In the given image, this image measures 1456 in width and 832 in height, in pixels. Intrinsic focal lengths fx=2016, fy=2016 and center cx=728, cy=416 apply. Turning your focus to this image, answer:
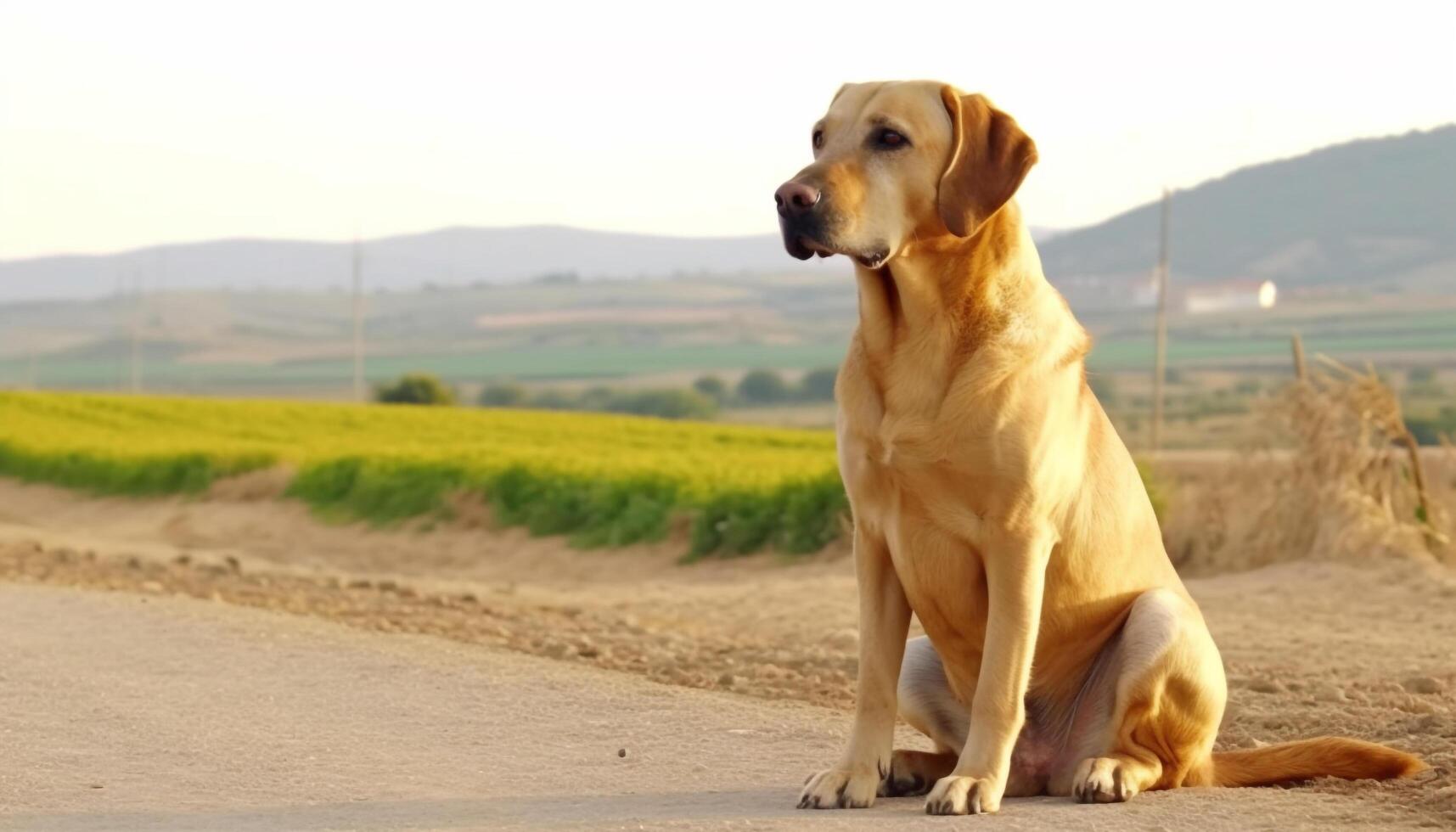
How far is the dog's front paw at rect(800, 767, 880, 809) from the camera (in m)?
6.29

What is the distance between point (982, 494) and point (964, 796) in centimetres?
90

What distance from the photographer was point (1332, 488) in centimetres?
1605

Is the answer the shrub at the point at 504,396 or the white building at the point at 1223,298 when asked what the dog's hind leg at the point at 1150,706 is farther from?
the white building at the point at 1223,298

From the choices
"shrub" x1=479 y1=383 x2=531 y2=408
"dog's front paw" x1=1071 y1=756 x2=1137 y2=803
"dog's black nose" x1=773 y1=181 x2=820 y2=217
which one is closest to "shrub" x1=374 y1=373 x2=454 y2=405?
"shrub" x1=479 y1=383 x2=531 y2=408

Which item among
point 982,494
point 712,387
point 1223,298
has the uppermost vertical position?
point 1223,298

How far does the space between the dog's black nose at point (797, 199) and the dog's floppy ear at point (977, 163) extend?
483 millimetres

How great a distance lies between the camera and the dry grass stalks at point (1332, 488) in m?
15.9

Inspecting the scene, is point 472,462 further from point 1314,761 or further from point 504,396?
point 504,396

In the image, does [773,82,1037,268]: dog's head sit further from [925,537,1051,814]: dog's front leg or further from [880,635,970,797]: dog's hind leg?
[880,635,970,797]: dog's hind leg

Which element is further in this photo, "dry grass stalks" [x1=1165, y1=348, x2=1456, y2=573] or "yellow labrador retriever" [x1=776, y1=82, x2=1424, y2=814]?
"dry grass stalks" [x1=1165, y1=348, x2=1456, y2=573]

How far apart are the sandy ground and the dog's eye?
79.1 inches

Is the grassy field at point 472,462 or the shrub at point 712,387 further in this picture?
the shrub at point 712,387

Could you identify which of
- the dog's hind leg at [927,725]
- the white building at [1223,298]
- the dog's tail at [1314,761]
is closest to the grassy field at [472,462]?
the dog's tail at [1314,761]

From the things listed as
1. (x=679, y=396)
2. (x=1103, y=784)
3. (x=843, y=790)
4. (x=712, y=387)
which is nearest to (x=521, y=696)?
(x=843, y=790)
